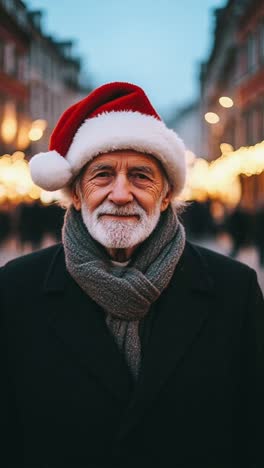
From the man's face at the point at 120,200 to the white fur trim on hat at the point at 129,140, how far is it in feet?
0.14

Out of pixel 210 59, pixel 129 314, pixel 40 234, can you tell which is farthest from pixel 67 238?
pixel 210 59

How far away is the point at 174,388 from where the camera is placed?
2539mm

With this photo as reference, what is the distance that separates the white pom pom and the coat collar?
29 centimetres

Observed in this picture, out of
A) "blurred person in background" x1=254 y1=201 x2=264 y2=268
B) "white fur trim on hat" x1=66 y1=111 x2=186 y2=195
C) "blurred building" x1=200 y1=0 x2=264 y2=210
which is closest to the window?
"blurred building" x1=200 y1=0 x2=264 y2=210

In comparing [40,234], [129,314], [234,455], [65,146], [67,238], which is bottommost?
[40,234]

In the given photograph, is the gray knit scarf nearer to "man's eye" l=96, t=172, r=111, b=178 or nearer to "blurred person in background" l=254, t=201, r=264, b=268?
"man's eye" l=96, t=172, r=111, b=178

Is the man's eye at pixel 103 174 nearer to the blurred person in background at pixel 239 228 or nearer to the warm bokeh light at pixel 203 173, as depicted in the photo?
the warm bokeh light at pixel 203 173

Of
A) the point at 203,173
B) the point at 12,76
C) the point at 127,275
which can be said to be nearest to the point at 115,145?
the point at 127,275

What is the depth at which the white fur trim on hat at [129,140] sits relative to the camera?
274 cm

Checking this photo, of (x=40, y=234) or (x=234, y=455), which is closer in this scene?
(x=234, y=455)

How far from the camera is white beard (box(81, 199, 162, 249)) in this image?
8.62 ft

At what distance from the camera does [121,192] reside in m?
2.59

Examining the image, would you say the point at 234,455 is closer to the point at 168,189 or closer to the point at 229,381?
the point at 229,381

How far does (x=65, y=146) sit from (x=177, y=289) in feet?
2.40
